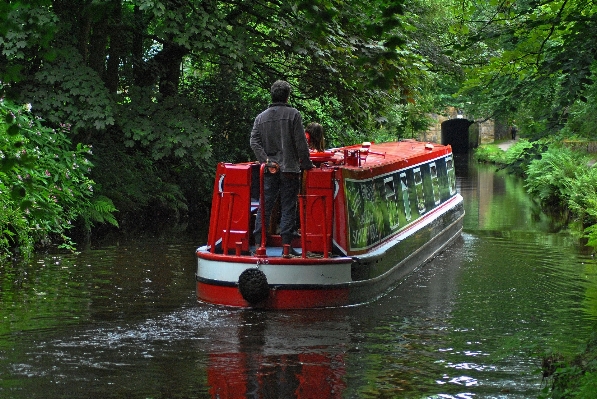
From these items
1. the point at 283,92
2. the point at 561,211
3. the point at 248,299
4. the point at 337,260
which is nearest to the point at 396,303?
the point at 337,260

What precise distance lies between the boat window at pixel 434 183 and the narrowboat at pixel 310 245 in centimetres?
393

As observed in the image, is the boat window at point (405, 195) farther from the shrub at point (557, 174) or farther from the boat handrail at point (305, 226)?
the shrub at point (557, 174)

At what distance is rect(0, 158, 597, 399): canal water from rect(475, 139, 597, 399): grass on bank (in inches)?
13.7

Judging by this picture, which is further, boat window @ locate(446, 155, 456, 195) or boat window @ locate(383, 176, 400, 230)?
boat window @ locate(446, 155, 456, 195)

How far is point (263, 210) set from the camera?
10.3 m

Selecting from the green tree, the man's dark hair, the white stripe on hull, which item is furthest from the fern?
the man's dark hair

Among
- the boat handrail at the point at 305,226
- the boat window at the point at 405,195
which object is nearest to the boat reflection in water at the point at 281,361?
the boat handrail at the point at 305,226

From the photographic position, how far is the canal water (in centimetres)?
721

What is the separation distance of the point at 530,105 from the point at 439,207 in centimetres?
774

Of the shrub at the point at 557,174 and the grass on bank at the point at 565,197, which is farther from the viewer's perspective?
the shrub at the point at 557,174

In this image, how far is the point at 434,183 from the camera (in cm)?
1636

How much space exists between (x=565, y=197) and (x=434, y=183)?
6.82 meters

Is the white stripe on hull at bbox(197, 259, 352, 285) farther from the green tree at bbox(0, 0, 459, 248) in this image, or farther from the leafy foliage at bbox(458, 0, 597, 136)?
the green tree at bbox(0, 0, 459, 248)

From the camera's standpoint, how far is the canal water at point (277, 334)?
7211 millimetres
